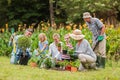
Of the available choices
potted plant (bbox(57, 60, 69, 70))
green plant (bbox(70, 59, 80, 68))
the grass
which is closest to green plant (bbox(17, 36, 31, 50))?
the grass

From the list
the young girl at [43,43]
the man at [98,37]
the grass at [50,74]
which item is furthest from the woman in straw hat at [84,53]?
the young girl at [43,43]

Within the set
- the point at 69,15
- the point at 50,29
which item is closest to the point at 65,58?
the point at 50,29

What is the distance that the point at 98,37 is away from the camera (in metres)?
11.6

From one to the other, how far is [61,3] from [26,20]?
2.75 meters

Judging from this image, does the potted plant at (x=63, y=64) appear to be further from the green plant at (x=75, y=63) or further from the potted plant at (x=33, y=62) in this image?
the potted plant at (x=33, y=62)

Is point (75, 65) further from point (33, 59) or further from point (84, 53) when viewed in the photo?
point (33, 59)

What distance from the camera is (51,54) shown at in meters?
11.1

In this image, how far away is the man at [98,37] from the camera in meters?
11.3

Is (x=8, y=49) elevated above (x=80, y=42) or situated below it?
below

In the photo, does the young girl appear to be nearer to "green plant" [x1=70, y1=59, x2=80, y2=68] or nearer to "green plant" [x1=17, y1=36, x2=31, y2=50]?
"green plant" [x1=17, y1=36, x2=31, y2=50]

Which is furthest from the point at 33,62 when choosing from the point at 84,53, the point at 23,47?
the point at 84,53

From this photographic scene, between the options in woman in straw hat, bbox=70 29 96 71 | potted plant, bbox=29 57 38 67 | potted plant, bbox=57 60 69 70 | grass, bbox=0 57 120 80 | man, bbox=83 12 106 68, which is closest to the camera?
grass, bbox=0 57 120 80

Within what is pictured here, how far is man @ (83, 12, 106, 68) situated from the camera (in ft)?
37.0

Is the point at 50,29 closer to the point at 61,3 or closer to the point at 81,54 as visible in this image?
the point at 81,54
